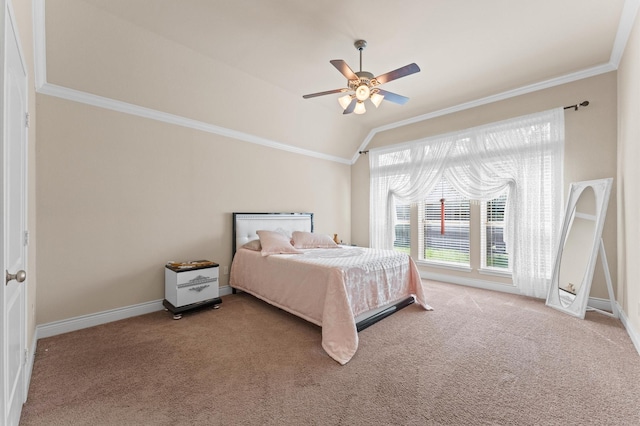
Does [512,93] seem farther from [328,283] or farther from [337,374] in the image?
[337,374]

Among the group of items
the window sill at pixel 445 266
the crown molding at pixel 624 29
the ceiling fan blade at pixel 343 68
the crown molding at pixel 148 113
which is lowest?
the window sill at pixel 445 266

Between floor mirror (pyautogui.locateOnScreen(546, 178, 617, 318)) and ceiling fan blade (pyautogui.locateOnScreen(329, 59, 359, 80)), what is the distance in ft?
10.8

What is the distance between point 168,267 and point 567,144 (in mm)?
5540

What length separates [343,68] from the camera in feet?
8.52

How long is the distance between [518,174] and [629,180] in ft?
4.07

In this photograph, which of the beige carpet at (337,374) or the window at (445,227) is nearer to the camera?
the beige carpet at (337,374)

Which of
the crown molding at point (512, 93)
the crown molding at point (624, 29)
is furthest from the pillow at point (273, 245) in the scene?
the crown molding at point (624, 29)

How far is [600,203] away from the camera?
327cm

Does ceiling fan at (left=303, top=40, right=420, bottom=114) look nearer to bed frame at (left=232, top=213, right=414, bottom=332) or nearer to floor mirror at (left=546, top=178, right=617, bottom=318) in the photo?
bed frame at (left=232, top=213, right=414, bottom=332)

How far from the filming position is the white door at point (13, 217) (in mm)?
1172

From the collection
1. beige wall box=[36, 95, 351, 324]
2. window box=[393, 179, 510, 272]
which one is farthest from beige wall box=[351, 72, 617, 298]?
beige wall box=[36, 95, 351, 324]

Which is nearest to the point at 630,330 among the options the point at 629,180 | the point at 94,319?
the point at 629,180

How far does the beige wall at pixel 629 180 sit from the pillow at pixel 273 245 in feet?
11.7

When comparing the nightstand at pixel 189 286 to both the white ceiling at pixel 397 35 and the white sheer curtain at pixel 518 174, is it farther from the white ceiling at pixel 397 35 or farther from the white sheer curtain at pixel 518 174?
the white sheer curtain at pixel 518 174
